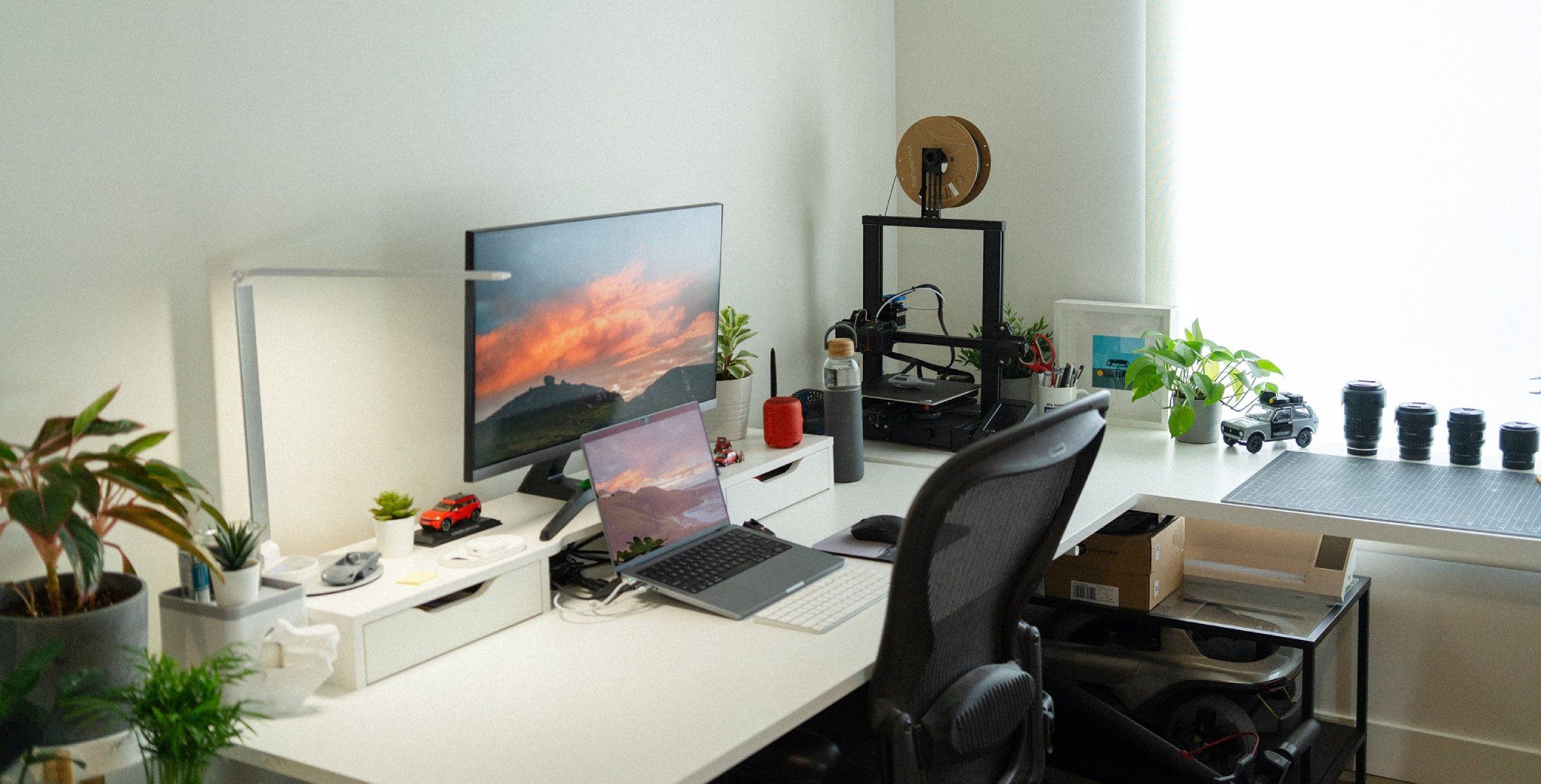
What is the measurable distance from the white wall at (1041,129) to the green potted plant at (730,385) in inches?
35.5

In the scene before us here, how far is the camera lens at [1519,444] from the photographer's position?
99.9 inches

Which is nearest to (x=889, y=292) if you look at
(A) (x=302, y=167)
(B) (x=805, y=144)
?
(B) (x=805, y=144)

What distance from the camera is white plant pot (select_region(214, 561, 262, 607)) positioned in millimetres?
1553

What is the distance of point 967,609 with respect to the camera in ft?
5.61

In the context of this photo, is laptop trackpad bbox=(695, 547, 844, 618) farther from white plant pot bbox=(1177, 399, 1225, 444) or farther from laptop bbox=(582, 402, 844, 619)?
white plant pot bbox=(1177, 399, 1225, 444)

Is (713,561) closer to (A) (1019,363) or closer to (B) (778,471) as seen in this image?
(B) (778,471)

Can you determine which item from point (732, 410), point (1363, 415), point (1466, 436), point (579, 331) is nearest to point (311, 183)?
point (579, 331)

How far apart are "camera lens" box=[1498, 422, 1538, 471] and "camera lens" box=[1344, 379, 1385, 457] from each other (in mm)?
228

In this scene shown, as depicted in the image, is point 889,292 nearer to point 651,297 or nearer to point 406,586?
point 651,297

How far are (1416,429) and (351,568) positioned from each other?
209 cm

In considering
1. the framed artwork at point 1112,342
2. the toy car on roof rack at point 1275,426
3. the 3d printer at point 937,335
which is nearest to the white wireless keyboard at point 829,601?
the 3d printer at point 937,335

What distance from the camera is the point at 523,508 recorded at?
2123mm

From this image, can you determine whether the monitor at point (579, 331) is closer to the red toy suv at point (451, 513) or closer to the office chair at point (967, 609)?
the red toy suv at point (451, 513)

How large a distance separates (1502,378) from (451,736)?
90.1 inches
